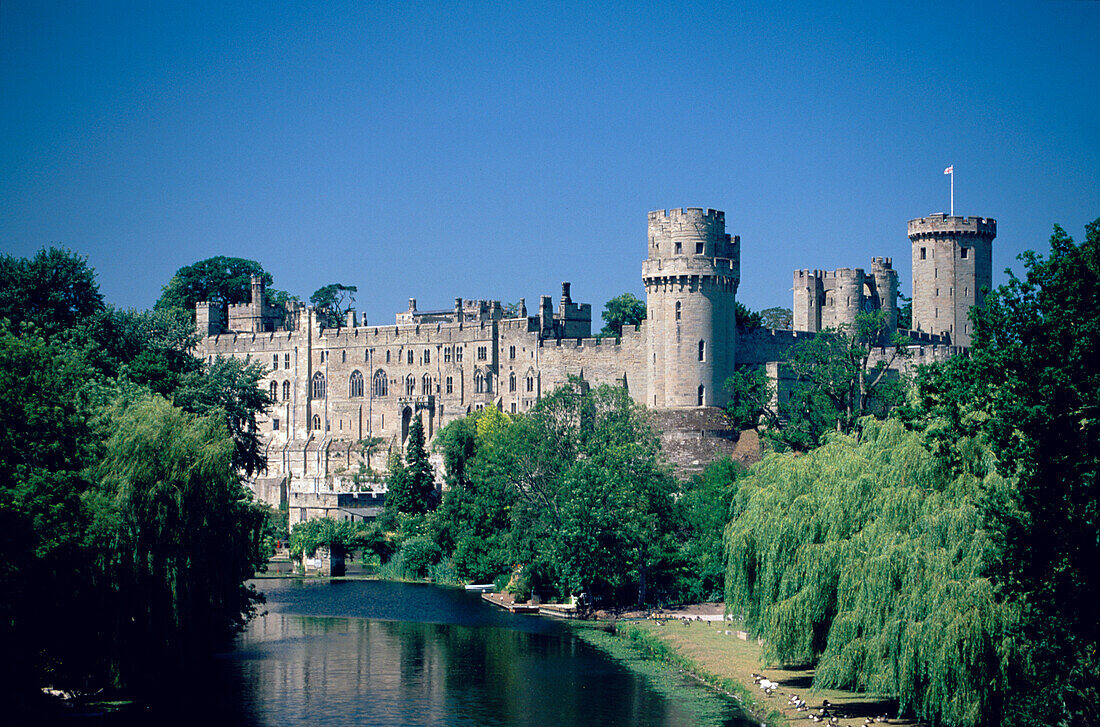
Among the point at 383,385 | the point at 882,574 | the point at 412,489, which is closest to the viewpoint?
the point at 882,574

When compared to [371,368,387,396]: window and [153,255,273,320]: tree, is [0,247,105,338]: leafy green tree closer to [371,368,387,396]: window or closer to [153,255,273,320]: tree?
[371,368,387,396]: window

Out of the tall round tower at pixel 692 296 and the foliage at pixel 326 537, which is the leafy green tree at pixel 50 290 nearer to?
the foliage at pixel 326 537

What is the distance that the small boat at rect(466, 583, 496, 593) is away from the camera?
182 feet

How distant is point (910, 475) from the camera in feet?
94.2

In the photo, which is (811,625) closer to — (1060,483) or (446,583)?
(1060,483)

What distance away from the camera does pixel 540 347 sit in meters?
86.1

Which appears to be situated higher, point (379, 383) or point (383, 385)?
point (379, 383)

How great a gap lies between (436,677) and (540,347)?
2007 inches

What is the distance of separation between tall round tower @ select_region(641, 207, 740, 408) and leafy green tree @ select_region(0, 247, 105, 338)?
2974cm

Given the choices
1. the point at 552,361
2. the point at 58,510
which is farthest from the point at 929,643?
the point at 552,361

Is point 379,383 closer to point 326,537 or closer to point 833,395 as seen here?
point 326,537

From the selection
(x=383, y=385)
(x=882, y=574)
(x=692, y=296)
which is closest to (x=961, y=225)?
(x=692, y=296)

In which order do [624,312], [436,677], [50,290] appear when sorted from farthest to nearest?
[624,312], [50,290], [436,677]

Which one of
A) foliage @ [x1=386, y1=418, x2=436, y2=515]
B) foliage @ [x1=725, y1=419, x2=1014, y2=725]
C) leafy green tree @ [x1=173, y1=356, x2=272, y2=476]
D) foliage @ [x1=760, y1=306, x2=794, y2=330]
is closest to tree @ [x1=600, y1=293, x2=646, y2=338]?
foliage @ [x1=760, y1=306, x2=794, y2=330]
